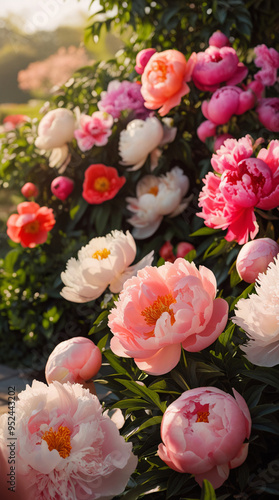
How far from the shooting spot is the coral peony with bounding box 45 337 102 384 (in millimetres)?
899

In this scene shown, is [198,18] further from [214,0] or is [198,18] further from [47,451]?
[47,451]

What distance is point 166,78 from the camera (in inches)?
59.7

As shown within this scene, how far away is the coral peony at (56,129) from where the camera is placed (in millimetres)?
1954

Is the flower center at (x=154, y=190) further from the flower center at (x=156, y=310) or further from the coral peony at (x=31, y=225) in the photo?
the flower center at (x=156, y=310)

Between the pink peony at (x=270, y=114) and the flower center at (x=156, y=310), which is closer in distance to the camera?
the flower center at (x=156, y=310)

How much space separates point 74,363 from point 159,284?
0.75ft

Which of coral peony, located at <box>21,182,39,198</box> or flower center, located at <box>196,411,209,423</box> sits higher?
flower center, located at <box>196,411,209,423</box>

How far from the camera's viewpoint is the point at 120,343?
2.56 feet

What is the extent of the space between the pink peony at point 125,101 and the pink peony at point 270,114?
1.59ft

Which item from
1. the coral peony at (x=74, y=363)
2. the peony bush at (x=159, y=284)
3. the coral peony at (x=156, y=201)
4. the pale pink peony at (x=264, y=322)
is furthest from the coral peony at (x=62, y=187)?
the pale pink peony at (x=264, y=322)

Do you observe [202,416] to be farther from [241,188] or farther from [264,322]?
[241,188]

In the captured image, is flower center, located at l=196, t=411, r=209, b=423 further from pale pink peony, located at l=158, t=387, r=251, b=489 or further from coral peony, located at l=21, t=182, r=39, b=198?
coral peony, located at l=21, t=182, r=39, b=198

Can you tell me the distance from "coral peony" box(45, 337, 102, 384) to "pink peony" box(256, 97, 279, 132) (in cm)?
97

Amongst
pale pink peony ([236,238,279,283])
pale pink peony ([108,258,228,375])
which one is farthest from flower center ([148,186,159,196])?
pale pink peony ([108,258,228,375])
